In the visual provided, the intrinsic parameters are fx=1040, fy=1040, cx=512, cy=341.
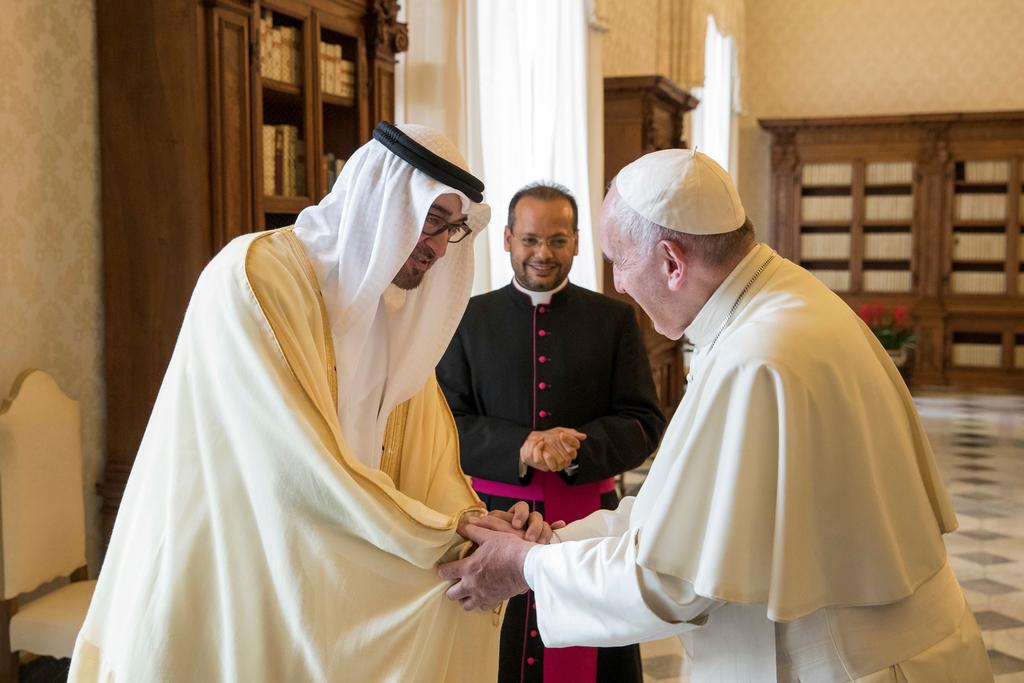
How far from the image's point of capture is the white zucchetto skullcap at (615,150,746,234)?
1.85 m

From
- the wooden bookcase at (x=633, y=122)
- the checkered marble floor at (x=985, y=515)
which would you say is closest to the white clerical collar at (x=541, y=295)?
the checkered marble floor at (x=985, y=515)

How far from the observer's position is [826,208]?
12.9 metres

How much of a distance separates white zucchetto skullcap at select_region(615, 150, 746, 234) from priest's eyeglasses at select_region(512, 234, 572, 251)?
1161 millimetres

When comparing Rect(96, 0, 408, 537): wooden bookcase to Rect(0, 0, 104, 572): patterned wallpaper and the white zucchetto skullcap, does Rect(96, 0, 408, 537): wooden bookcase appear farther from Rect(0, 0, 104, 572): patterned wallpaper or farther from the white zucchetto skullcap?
the white zucchetto skullcap

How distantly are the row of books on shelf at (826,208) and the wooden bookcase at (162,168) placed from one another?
33.7ft

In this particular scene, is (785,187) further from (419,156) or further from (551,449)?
(419,156)

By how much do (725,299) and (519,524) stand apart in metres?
0.76

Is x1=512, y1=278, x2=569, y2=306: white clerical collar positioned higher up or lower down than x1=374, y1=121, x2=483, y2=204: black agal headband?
lower down

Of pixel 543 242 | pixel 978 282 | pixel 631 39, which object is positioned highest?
pixel 631 39

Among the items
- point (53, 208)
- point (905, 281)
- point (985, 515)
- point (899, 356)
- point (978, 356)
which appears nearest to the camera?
point (53, 208)

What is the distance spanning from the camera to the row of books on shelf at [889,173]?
1247 centimetres

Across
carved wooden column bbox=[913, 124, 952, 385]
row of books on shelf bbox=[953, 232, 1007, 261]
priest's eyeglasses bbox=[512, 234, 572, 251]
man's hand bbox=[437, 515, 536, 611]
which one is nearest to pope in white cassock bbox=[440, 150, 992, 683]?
man's hand bbox=[437, 515, 536, 611]

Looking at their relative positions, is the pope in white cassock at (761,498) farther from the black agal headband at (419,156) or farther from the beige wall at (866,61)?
the beige wall at (866,61)

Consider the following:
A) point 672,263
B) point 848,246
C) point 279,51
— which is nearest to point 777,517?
point 672,263
